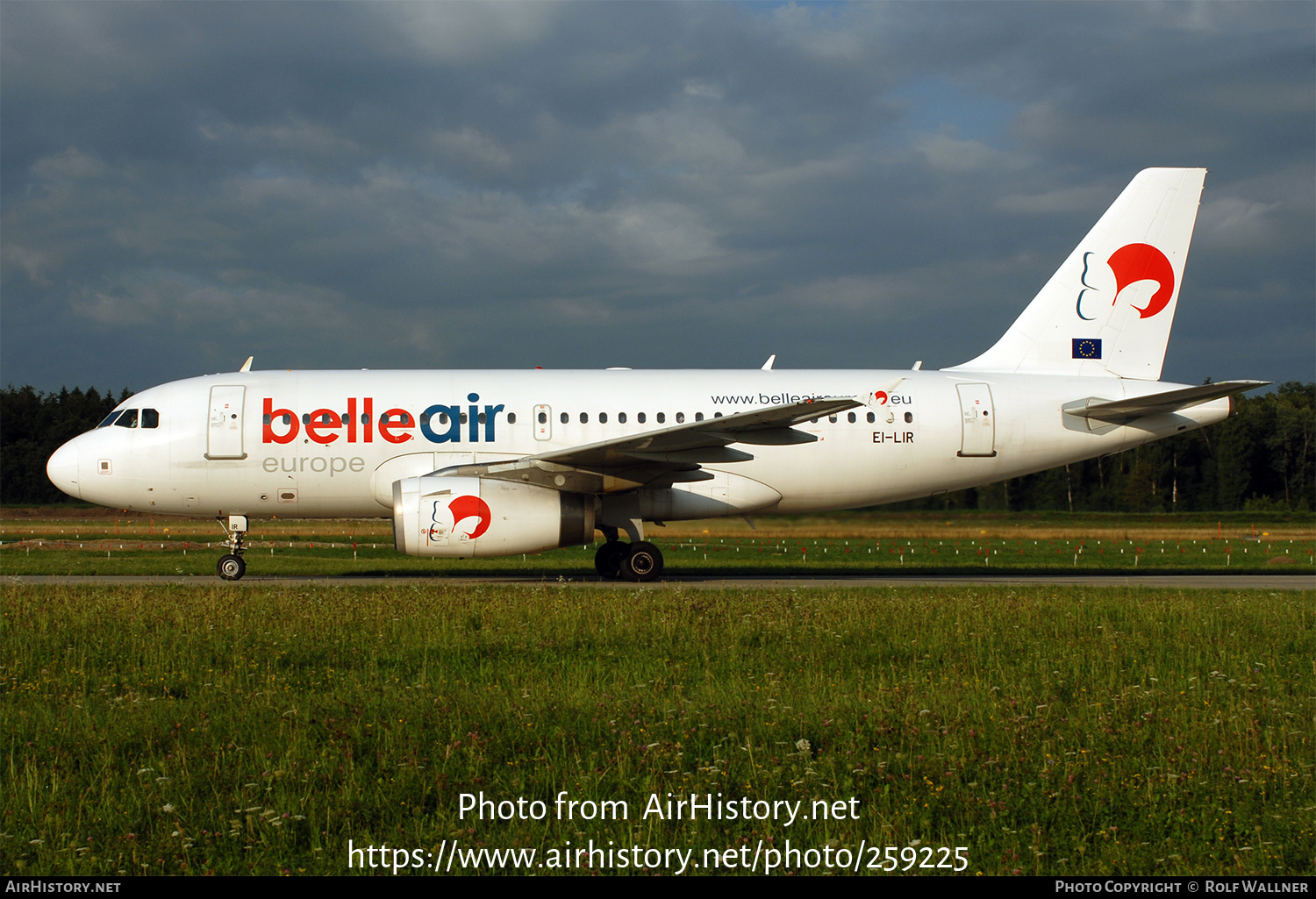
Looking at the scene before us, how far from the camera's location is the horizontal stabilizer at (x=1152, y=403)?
15477 mm

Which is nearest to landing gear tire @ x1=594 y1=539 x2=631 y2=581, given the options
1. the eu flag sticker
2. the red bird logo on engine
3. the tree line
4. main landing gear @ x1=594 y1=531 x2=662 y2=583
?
main landing gear @ x1=594 y1=531 x2=662 y2=583

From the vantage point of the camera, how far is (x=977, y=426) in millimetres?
16922

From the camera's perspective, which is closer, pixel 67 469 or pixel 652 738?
pixel 652 738

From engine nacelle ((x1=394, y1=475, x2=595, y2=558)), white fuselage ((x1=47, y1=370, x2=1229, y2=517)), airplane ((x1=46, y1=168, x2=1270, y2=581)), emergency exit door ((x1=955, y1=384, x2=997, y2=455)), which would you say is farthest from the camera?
emergency exit door ((x1=955, y1=384, x2=997, y2=455))

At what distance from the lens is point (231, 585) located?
1323 centimetres

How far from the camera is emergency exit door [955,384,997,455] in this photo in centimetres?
1694

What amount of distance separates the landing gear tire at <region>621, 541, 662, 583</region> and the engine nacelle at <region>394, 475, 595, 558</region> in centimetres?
117

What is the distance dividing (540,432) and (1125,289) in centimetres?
1108

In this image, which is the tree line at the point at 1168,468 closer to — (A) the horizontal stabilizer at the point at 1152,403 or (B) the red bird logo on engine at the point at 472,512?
(A) the horizontal stabilizer at the point at 1152,403

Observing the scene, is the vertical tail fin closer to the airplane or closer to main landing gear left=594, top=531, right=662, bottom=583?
the airplane

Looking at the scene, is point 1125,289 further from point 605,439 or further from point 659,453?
point 605,439

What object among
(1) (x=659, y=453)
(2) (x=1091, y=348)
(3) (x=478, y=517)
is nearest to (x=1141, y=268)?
(2) (x=1091, y=348)

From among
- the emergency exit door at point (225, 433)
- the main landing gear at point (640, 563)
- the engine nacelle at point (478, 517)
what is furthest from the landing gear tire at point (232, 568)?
the main landing gear at point (640, 563)

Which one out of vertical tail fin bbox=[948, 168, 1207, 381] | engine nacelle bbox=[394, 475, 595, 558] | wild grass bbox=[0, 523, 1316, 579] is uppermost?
vertical tail fin bbox=[948, 168, 1207, 381]
